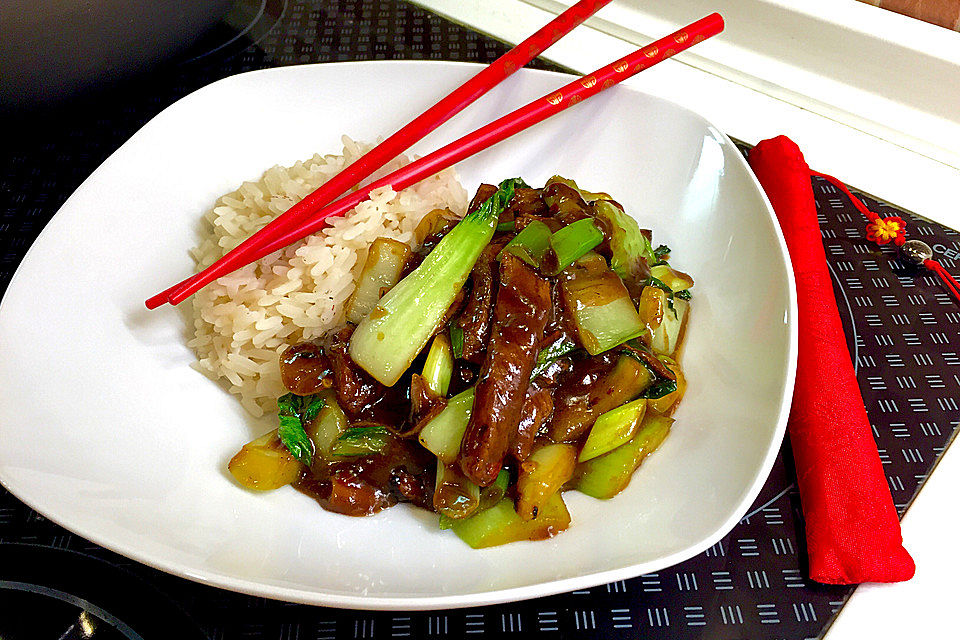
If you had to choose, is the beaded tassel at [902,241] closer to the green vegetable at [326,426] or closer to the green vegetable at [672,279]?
the green vegetable at [672,279]

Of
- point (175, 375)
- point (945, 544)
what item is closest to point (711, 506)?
point (945, 544)

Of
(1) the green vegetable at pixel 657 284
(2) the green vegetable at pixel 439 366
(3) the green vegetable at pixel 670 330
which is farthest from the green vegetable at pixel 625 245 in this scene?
(2) the green vegetable at pixel 439 366

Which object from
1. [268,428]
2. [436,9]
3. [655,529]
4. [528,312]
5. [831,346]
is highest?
[436,9]

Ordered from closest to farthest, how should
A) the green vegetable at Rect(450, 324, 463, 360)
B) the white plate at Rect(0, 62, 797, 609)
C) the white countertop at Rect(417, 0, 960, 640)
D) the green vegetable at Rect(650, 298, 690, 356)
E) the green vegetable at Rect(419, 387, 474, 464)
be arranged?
the white plate at Rect(0, 62, 797, 609) → the green vegetable at Rect(419, 387, 474, 464) → the green vegetable at Rect(450, 324, 463, 360) → the green vegetable at Rect(650, 298, 690, 356) → the white countertop at Rect(417, 0, 960, 640)

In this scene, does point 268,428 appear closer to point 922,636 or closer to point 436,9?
point 922,636

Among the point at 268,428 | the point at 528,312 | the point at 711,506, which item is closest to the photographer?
the point at 711,506

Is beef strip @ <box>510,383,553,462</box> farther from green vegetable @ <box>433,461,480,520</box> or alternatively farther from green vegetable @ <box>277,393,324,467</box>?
green vegetable @ <box>277,393,324,467</box>

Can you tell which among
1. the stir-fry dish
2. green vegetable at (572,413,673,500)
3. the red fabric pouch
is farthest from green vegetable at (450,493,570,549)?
the red fabric pouch
